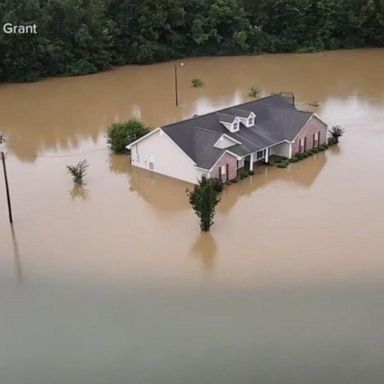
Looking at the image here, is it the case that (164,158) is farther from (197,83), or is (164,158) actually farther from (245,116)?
(197,83)

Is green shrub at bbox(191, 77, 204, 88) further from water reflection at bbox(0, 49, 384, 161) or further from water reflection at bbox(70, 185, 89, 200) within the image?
water reflection at bbox(70, 185, 89, 200)

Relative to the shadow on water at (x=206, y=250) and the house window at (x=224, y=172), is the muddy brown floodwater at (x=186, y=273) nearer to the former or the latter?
the shadow on water at (x=206, y=250)

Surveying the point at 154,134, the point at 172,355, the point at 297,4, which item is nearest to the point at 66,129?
the point at 154,134

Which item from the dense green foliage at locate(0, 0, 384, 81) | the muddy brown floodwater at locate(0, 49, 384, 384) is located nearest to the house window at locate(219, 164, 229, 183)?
the muddy brown floodwater at locate(0, 49, 384, 384)

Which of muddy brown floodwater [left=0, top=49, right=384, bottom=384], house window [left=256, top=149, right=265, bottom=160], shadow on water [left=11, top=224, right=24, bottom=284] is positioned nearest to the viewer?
muddy brown floodwater [left=0, top=49, right=384, bottom=384]

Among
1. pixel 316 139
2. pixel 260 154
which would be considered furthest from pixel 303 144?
pixel 260 154

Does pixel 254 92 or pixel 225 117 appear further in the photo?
pixel 254 92

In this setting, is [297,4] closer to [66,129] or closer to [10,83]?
[10,83]
